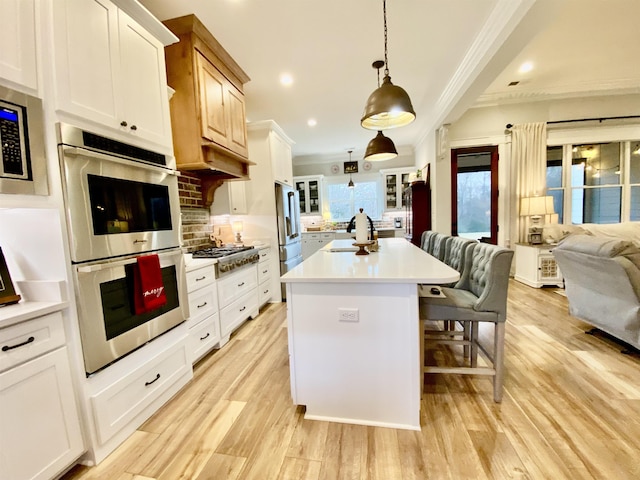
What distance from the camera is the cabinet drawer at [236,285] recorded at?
268cm

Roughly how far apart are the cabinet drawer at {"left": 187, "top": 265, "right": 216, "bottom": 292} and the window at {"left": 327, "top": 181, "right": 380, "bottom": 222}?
499 centimetres

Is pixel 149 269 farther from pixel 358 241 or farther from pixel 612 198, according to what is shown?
pixel 612 198

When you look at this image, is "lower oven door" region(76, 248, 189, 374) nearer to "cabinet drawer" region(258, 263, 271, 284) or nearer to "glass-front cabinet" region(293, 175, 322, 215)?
"cabinet drawer" region(258, 263, 271, 284)

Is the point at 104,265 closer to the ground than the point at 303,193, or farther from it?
closer to the ground

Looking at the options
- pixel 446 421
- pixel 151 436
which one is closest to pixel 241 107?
pixel 151 436

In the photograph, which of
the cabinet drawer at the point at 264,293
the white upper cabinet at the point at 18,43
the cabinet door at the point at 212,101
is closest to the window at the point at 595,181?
the cabinet drawer at the point at 264,293

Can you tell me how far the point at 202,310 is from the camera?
7.75ft

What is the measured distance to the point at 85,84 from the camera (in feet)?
4.57

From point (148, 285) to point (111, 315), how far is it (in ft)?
0.78

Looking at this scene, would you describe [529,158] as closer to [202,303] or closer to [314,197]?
[314,197]

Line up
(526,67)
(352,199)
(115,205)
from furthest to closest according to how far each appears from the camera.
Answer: (352,199), (526,67), (115,205)

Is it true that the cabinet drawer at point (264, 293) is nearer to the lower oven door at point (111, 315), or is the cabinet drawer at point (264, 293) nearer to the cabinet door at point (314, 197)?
the lower oven door at point (111, 315)

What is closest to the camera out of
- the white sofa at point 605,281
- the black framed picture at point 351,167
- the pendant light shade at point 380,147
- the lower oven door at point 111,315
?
the lower oven door at point 111,315

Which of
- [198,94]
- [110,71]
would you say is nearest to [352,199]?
[198,94]
